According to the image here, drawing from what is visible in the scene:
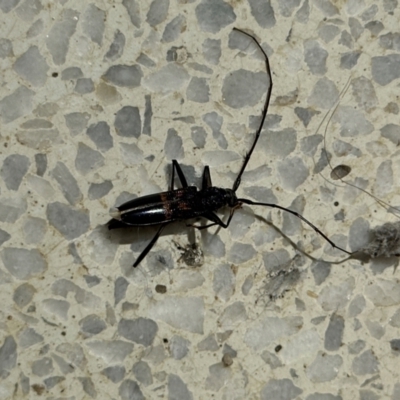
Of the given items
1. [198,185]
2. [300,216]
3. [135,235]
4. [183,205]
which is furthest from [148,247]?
[300,216]

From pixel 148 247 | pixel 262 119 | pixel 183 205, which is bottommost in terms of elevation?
pixel 148 247

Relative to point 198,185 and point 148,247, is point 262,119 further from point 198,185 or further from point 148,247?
point 148,247

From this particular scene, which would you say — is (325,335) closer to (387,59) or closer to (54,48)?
(387,59)

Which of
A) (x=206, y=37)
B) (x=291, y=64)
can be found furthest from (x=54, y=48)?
(x=291, y=64)

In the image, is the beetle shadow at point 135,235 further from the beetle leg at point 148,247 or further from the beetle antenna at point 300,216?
the beetle antenna at point 300,216

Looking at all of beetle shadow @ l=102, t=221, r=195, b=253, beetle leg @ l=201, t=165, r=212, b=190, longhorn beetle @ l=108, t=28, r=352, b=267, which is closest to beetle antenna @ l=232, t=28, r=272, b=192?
longhorn beetle @ l=108, t=28, r=352, b=267

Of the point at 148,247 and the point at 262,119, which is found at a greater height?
the point at 262,119

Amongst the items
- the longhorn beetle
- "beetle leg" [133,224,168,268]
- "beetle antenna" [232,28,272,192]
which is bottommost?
"beetle leg" [133,224,168,268]

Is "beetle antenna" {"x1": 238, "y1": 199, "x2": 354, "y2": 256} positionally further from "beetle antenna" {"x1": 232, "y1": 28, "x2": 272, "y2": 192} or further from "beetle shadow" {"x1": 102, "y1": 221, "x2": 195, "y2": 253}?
"beetle shadow" {"x1": 102, "y1": 221, "x2": 195, "y2": 253}
